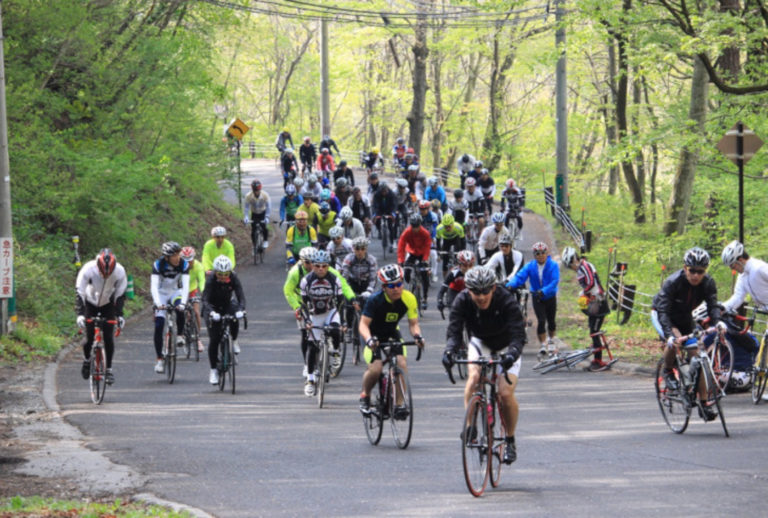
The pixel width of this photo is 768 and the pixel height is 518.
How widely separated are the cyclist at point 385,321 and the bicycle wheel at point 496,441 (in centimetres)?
178

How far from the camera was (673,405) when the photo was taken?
11758 mm

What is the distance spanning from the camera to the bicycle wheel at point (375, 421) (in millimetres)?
11125

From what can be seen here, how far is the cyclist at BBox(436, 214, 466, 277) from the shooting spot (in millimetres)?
23891

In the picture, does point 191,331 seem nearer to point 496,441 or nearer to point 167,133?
point 496,441

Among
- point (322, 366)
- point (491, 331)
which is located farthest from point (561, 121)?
point (491, 331)

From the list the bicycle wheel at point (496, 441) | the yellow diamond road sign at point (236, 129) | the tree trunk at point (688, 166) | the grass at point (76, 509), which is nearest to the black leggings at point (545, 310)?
the tree trunk at point (688, 166)

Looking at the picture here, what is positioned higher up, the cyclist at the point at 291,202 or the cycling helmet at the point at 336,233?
the cyclist at the point at 291,202

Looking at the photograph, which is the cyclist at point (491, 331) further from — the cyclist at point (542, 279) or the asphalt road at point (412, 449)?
the cyclist at point (542, 279)

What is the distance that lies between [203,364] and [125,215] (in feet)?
25.2

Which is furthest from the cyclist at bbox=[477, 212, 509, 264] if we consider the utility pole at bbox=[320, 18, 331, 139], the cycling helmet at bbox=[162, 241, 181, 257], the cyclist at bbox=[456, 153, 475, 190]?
the utility pole at bbox=[320, 18, 331, 139]

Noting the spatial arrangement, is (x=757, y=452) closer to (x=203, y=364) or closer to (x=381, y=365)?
(x=381, y=365)

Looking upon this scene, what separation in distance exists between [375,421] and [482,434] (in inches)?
109

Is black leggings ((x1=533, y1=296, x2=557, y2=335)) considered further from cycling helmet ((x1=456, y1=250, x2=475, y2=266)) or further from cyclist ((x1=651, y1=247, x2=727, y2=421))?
cyclist ((x1=651, y1=247, x2=727, y2=421))

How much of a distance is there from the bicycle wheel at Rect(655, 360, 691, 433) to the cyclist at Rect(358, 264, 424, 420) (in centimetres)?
289
